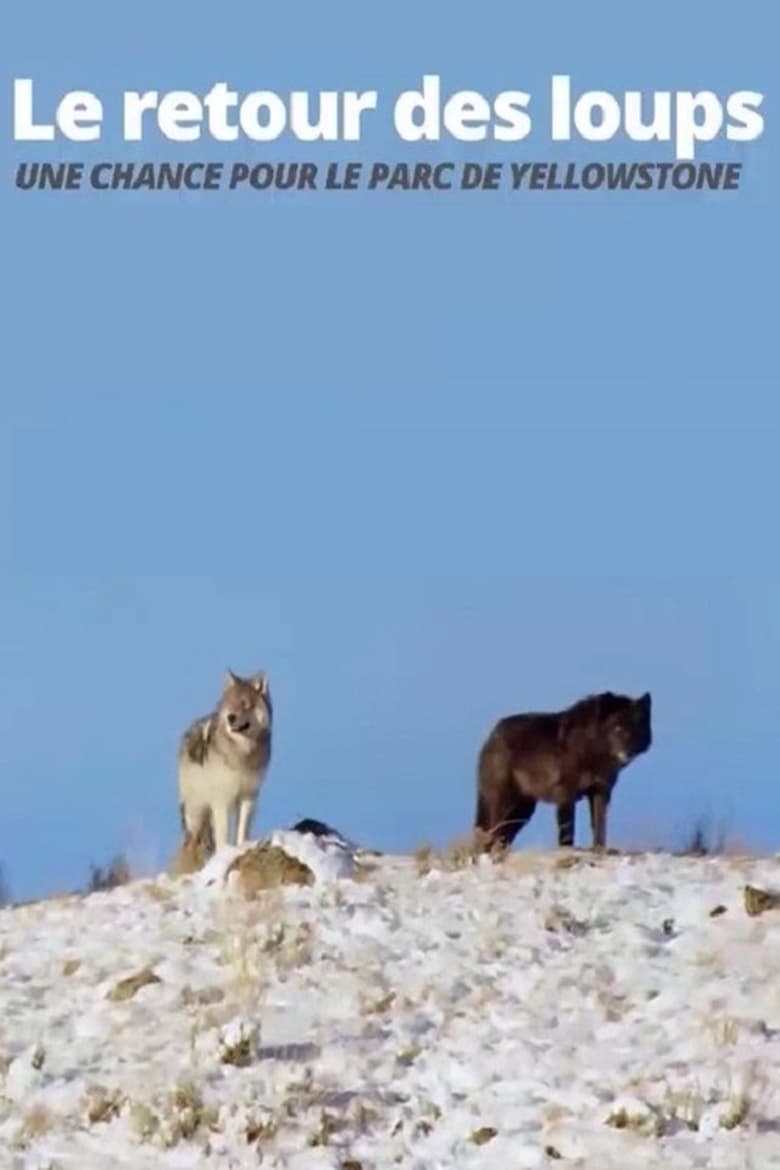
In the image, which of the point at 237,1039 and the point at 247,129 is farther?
the point at 247,129

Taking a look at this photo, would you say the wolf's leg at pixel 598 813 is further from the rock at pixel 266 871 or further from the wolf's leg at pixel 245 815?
the rock at pixel 266 871

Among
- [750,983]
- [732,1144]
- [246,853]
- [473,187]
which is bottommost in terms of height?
[732,1144]

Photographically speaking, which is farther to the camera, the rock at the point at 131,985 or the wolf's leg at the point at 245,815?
the wolf's leg at the point at 245,815

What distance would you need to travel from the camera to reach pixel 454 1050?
41.1 feet

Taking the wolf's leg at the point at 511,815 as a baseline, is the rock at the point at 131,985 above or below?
below

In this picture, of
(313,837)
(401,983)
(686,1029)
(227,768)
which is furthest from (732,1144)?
(227,768)

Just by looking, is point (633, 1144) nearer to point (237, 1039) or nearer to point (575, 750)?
point (237, 1039)

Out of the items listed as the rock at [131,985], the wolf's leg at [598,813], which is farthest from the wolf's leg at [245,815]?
the rock at [131,985]

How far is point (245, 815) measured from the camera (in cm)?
1834

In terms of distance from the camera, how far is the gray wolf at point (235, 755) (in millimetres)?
18141

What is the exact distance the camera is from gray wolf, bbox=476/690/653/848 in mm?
19031

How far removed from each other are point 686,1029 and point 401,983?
1.73m

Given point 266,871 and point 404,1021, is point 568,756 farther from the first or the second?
point 404,1021

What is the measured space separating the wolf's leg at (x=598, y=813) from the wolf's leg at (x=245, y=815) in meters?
2.79
